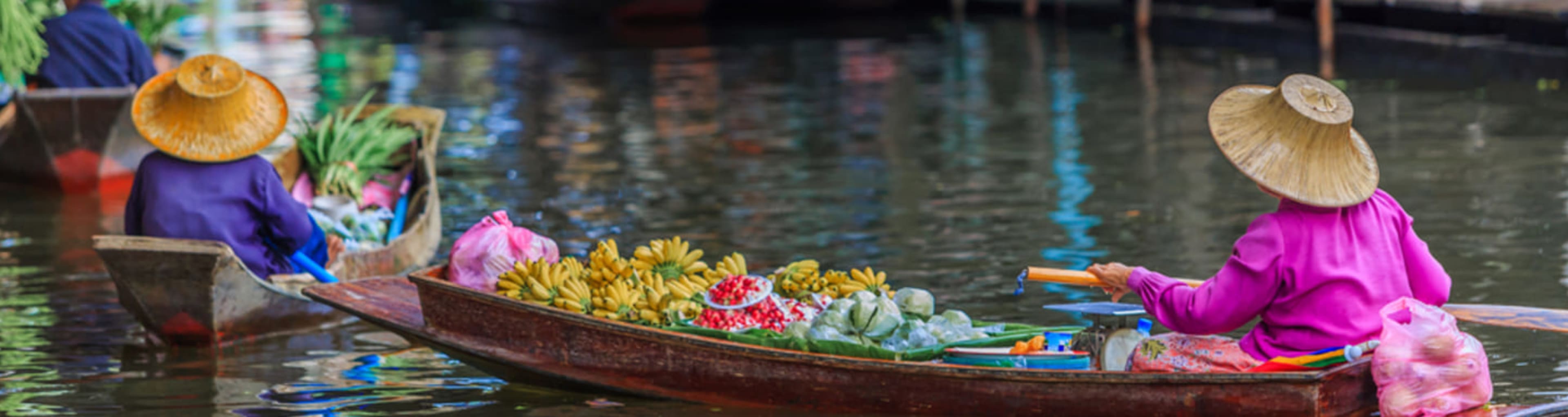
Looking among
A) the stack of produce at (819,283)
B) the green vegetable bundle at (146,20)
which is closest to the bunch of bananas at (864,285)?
the stack of produce at (819,283)

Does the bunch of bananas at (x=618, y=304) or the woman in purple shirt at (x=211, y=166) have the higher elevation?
the woman in purple shirt at (x=211, y=166)

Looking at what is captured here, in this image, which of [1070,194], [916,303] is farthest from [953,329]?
[1070,194]

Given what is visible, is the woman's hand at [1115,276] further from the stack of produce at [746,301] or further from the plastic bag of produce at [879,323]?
the plastic bag of produce at [879,323]

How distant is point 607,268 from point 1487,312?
9.29 ft

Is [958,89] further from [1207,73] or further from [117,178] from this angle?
[117,178]

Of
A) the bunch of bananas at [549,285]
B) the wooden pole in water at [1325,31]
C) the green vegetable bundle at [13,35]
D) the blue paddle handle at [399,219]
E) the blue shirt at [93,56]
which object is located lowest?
the wooden pole in water at [1325,31]

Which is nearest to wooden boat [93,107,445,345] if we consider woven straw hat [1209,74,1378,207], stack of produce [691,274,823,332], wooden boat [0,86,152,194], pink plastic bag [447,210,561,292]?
pink plastic bag [447,210,561,292]

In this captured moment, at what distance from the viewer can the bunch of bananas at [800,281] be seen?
19.4 feet

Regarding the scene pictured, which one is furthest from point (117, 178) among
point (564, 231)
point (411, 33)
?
point (411, 33)

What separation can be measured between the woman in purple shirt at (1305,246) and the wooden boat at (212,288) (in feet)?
12.0

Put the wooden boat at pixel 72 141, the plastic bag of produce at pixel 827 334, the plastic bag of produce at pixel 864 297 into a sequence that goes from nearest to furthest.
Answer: the plastic bag of produce at pixel 827 334, the plastic bag of produce at pixel 864 297, the wooden boat at pixel 72 141

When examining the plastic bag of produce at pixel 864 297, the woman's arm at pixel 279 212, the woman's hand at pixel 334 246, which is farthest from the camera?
the woman's hand at pixel 334 246

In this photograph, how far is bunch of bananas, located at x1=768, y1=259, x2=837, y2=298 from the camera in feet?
19.4

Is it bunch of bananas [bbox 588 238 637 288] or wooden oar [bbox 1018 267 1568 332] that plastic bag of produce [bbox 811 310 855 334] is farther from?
bunch of bananas [bbox 588 238 637 288]
